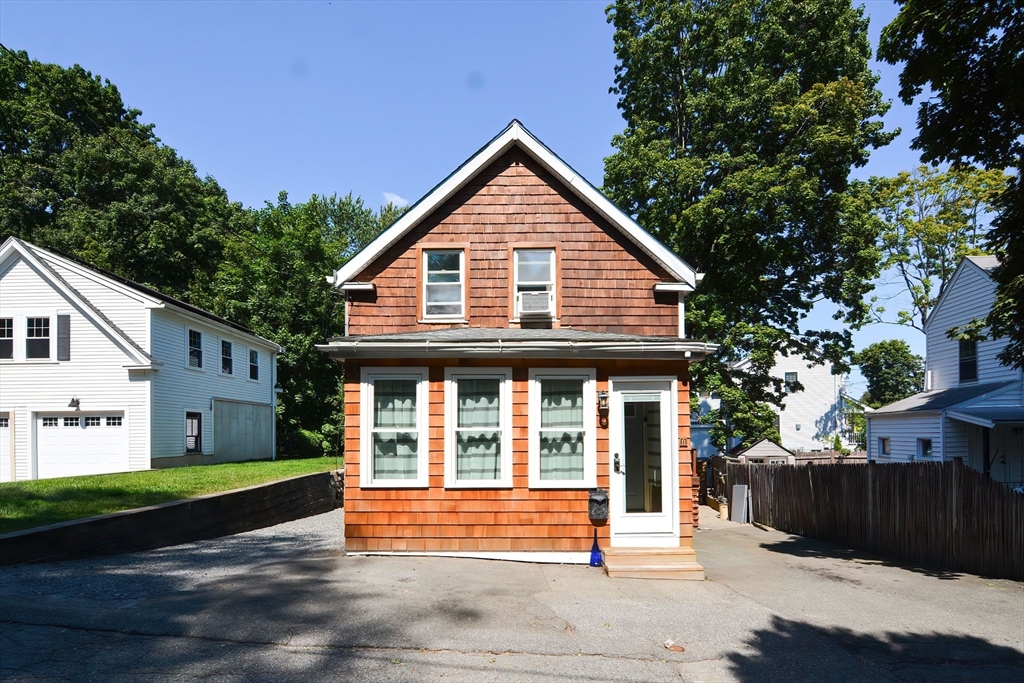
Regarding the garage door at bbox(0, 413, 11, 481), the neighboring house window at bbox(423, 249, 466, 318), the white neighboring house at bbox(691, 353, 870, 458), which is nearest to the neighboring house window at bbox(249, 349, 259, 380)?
the garage door at bbox(0, 413, 11, 481)

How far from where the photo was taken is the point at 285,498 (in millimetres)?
16812

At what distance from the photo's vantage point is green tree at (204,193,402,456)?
33.2 metres

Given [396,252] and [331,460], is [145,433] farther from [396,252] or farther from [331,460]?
[396,252]

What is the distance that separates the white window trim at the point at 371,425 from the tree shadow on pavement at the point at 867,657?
5423 millimetres

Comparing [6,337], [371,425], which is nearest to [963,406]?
[371,425]

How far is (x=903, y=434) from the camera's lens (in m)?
23.8

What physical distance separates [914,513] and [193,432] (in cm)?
2156

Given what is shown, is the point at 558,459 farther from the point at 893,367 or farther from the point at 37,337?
the point at 893,367

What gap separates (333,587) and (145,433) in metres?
14.5

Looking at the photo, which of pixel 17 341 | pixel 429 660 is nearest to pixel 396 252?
pixel 429 660

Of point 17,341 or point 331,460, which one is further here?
point 331,460

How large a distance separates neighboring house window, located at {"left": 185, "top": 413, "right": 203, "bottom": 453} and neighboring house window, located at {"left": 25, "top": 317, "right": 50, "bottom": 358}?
4568mm

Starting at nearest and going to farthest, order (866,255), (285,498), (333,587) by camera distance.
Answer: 1. (333,587)
2. (285,498)
3. (866,255)

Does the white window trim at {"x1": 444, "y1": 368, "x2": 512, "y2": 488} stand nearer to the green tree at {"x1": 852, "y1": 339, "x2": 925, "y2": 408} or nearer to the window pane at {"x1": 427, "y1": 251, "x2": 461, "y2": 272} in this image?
the window pane at {"x1": 427, "y1": 251, "x2": 461, "y2": 272}
